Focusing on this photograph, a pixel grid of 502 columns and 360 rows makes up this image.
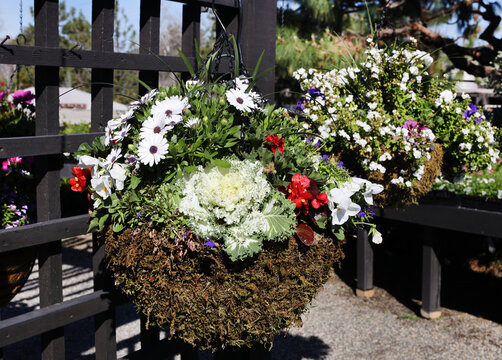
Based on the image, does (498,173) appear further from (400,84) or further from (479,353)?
(400,84)

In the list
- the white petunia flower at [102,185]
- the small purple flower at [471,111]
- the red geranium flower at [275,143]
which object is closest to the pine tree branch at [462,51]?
the small purple flower at [471,111]

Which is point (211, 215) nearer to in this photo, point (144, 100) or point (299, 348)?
point (144, 100)

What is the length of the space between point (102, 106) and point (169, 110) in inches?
22.9

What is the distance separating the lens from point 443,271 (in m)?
6.68

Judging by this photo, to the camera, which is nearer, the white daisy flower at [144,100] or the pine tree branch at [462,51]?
the white daisy flower at [144,100]

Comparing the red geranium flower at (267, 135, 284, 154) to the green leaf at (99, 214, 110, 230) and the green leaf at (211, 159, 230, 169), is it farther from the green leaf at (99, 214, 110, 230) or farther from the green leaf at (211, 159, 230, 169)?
the green leaf at (99, 214, 110, 230)

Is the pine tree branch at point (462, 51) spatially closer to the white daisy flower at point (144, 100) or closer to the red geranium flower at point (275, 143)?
the red geranium flower at point (275, 143)

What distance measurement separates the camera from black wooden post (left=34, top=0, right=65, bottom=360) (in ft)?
5.75

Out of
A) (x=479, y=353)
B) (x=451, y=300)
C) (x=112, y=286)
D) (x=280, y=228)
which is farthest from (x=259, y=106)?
(x=451, y=300)

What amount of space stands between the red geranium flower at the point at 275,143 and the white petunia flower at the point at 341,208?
8.7 inches

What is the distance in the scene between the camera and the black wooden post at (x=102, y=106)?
1882 millimetres

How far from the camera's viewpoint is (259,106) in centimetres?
180

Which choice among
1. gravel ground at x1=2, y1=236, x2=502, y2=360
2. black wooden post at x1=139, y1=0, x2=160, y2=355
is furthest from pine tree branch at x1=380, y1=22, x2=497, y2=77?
black wooden post at x1=139, y1=0, x2=160, y2=355

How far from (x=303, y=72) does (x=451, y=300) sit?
15.2 ft
